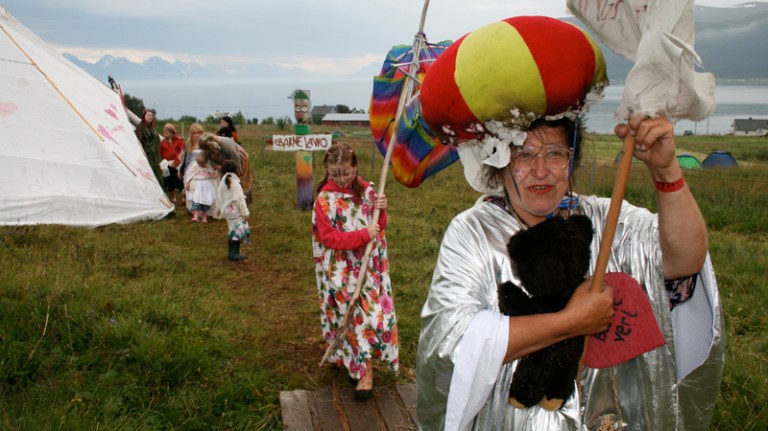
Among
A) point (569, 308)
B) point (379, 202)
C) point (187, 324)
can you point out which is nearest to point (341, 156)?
point (379, 202)

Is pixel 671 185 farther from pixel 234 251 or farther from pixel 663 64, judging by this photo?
pixel 234 251

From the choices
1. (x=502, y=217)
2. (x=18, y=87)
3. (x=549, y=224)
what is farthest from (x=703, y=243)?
(x=18, y=87)

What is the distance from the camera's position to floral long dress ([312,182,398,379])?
4.32 m

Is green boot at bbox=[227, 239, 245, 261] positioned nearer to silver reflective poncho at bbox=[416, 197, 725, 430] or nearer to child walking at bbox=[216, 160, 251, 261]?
child walking at bbox=[216, 160, 251, 261]

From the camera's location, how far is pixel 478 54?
1.87 m

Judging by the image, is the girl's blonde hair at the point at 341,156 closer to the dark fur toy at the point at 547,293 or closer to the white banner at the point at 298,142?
the dark fur toy at the point at 547,293

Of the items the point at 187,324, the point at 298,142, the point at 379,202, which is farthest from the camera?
the point at 298,142

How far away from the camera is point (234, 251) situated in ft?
26.0

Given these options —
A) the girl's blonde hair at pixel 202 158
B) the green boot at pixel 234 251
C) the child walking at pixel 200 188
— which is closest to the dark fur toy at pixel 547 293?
the green boot at pixel 234 251

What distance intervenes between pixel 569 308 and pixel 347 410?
2726 mm

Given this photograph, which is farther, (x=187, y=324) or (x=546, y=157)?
(x=187, y=324)

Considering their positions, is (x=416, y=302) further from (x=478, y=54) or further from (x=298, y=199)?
(x=298, y=199)

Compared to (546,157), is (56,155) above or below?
below

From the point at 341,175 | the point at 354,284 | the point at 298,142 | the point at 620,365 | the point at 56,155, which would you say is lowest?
the point at 354,284
